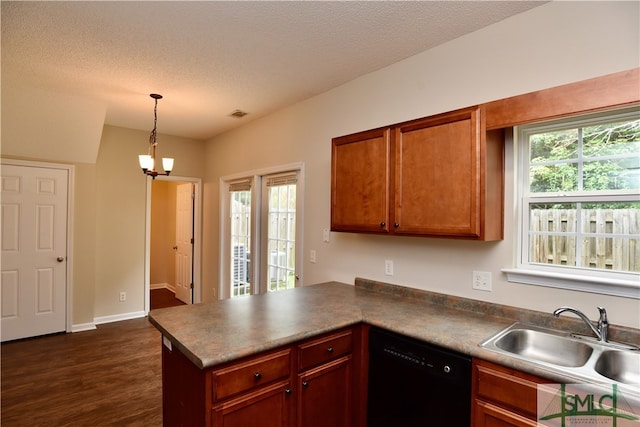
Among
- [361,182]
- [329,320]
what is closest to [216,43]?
[361,182]

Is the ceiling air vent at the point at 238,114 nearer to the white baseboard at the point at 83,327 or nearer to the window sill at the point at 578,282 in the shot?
the window sill at the point at 578,282

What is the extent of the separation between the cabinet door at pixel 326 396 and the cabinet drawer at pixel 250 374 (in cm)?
16

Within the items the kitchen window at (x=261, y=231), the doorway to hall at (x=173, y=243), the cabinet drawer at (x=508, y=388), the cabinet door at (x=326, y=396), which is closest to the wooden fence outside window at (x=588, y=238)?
the cabinet drawer at (x=508, y=388)

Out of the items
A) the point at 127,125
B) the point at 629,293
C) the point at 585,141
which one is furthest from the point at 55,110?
the point at 629,293

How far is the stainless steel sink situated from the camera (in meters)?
1.33

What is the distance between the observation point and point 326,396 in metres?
1.87

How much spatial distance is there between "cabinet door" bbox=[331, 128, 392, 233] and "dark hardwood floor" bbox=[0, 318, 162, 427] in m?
2.01

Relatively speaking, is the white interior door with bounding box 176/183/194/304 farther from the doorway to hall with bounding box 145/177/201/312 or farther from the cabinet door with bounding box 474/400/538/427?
the cabinet door with bounding box 474/400/538/427

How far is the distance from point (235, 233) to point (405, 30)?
330cm

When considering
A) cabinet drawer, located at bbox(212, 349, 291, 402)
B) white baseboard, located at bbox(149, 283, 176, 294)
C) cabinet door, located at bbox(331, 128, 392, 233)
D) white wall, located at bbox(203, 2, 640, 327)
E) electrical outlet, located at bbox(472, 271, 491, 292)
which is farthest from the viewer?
white baseboard, located at bbox(149, 283, 176, 294)

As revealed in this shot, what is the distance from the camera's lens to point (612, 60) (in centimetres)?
162

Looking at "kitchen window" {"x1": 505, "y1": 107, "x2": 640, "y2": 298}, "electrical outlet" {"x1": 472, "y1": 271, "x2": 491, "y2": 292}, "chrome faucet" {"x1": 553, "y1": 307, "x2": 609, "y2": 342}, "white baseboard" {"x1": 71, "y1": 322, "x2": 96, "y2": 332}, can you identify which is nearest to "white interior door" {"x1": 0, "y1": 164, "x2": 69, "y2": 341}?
"white baseboard" {"x1": 71, "y1": 322, "x2": 96, "y2": 332}

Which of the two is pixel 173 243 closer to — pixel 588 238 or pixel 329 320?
pixel 329 320

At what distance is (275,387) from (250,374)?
0.18 m
